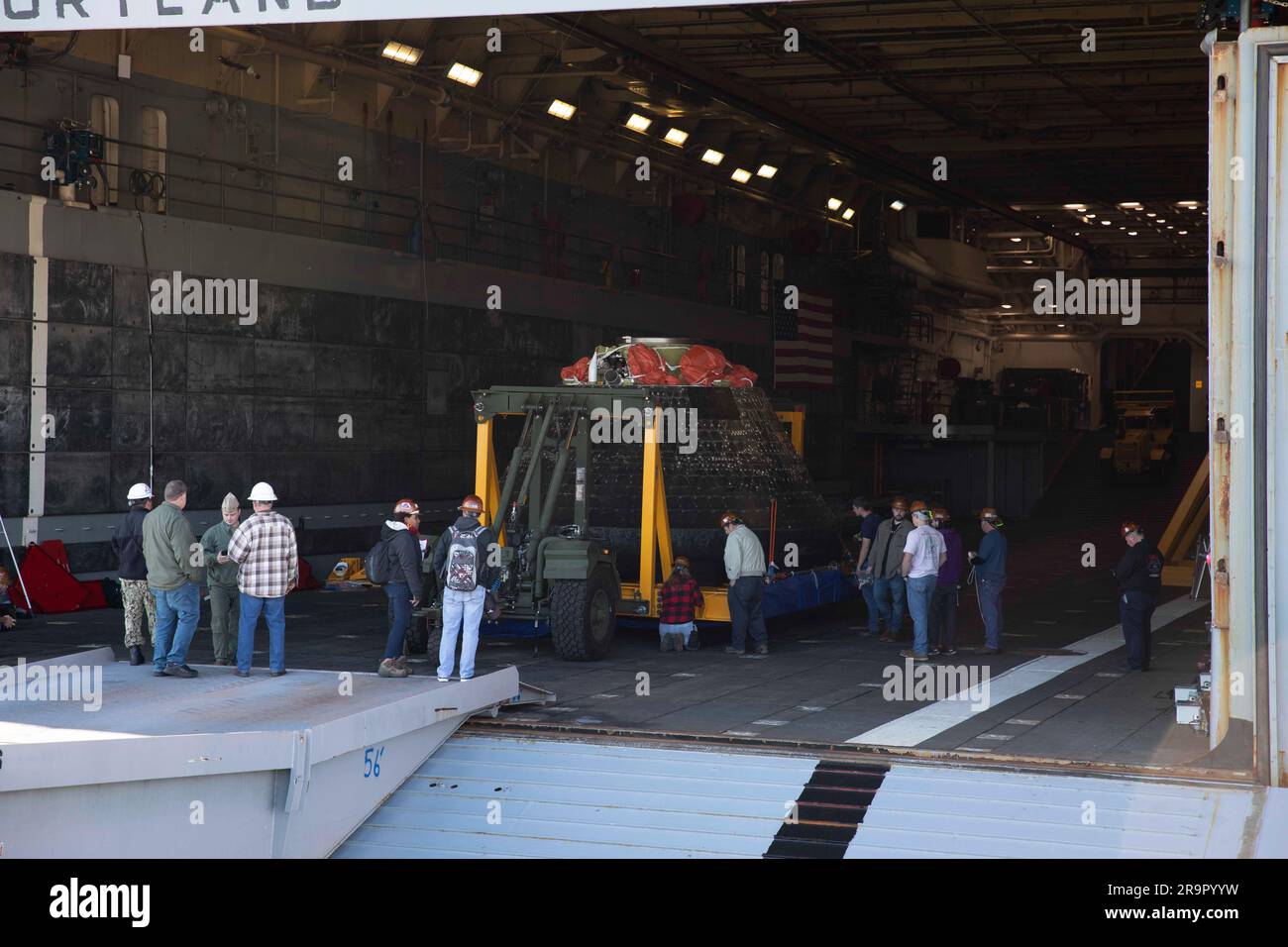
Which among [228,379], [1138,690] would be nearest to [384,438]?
[228,379]

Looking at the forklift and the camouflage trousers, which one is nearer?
the camouflage trousers

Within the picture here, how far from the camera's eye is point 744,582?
619 inches

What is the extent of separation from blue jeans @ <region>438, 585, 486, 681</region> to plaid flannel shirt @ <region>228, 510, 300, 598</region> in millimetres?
1383

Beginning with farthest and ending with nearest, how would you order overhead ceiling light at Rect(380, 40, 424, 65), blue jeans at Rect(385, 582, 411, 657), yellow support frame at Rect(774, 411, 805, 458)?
overhead ceiling light at Rect(380, 40, 424, 65), yellow support frame at Rect(774, 411, 805, 458), blue jeans at Rect(385, 582, 411, 657)

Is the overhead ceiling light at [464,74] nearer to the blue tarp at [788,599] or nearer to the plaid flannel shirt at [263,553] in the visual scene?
the blue tarp at [788,599]

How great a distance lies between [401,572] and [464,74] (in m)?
14.2

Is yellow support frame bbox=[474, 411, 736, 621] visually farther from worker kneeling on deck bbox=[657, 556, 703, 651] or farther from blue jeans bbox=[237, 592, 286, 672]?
blue jeans bbox=[237, 592, 286, 672]

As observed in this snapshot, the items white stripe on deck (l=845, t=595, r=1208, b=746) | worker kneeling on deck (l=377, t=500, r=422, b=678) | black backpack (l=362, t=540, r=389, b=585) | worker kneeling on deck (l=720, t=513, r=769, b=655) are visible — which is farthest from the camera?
worker kneeling on deck (l=720, t=513, r=769, b=655)

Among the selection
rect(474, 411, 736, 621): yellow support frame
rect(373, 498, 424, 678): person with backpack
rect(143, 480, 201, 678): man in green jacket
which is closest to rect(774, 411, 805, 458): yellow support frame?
rect(474, 411, 736, 621): yellow support frame

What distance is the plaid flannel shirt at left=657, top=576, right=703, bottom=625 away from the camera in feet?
52.4

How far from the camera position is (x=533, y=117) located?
2673 centimetres

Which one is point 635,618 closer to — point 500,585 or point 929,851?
point 500,585

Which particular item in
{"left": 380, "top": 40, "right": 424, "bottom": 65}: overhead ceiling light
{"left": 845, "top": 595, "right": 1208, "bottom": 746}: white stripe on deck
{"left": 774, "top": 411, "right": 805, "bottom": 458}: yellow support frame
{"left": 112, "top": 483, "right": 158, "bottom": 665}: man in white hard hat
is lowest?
{"left": 845, "top": 595, "right": 1208, "bottom": 746}: white stripe on deck

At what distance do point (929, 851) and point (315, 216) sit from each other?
56.3 feet
